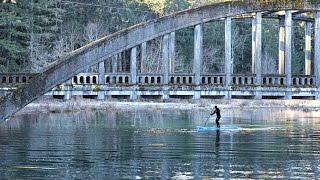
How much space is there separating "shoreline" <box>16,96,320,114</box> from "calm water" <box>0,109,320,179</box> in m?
7.36

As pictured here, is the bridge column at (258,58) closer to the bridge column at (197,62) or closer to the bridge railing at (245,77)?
the bridge railing at (245,77)

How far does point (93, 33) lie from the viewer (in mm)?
86750

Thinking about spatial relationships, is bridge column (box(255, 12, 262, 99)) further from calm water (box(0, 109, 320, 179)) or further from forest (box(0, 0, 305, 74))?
forest (box(0, 0, 305, 74))

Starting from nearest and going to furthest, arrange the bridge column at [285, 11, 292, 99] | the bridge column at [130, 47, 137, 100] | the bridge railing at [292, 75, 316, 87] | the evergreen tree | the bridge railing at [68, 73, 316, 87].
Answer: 1. the bridge column at [130, 47, 137, 100]
2. the bridge railing at [68, 73, 316, 87]
3. the bridge column at [285, 11, 292, 99]
4. the bridge railing at [292, 75, 316, 87]
5. the evergreen tree

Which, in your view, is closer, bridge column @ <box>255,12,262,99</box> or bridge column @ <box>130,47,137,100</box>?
bridge column @ <box>130,47,137,100</box>

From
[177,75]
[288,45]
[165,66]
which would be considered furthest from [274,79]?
[165,66]

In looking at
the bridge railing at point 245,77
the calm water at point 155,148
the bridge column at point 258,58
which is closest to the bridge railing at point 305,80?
the bridge column at point 258,58

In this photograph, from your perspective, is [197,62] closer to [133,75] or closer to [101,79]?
[133,75]

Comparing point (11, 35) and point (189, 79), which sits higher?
point (11, 35)

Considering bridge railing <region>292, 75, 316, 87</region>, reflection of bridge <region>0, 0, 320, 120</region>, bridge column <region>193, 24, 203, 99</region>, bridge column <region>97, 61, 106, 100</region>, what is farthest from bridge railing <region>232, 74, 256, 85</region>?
bridge column <region>97, 61, 106, 100</region>

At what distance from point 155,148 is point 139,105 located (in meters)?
36.6

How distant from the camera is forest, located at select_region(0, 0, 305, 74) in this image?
74.6 metres

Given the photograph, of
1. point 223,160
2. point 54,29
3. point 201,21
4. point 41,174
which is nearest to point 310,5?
point 201,21

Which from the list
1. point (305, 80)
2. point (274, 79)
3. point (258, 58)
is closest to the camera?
point (258, 58)
